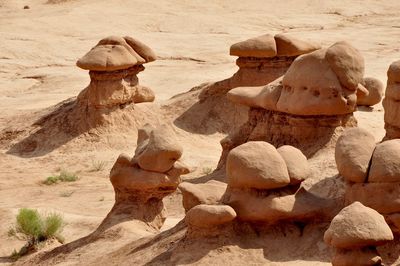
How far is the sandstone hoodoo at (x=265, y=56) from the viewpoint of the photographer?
17.5m

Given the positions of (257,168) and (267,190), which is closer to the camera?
(257,168)

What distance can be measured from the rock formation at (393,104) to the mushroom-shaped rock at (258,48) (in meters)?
5.74

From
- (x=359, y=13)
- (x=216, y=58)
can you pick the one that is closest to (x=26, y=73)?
(x=216, y=58)

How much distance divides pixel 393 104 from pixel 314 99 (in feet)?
2.95

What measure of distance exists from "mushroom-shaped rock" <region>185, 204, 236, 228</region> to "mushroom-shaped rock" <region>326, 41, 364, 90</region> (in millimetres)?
2994

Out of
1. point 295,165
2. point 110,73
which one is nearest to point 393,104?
point 295,165

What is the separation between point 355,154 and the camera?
9195 mm

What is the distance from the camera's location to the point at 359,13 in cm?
3397

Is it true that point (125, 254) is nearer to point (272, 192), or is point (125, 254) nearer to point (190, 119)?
point (272, 192)

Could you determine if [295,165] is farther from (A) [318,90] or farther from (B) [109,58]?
(B) [109,58]

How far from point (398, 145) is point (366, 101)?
8777 mm

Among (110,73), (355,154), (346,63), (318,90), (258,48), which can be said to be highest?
(346,63)

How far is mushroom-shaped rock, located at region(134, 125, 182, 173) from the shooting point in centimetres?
1140

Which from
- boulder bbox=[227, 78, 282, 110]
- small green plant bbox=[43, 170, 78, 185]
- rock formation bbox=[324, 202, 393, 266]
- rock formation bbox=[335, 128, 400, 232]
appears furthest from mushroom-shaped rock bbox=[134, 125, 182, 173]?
small green plant bbox=[43, 170, 78, 185]
